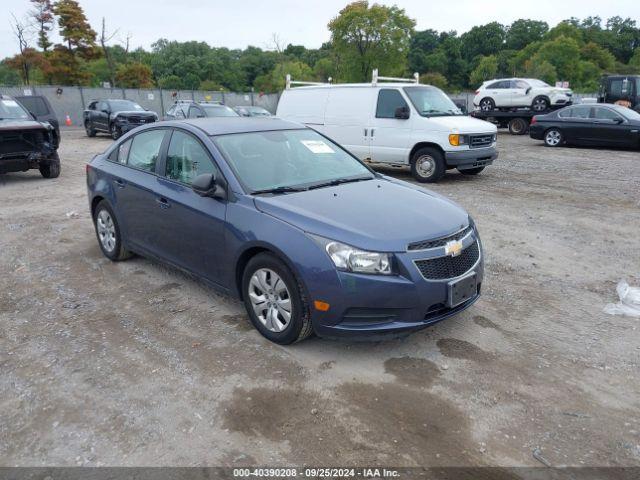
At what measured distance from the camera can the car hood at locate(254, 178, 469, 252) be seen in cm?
363

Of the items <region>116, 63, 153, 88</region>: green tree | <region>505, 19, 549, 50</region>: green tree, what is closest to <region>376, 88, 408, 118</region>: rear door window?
<region>116, 63, 153, 88</region>: green tree

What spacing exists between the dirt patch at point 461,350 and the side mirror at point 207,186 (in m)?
2.13

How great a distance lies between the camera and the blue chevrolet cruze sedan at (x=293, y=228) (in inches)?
141

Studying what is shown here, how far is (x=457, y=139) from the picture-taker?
410 inches

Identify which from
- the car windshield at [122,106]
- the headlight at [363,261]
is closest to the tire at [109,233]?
the headlight at [363,261]

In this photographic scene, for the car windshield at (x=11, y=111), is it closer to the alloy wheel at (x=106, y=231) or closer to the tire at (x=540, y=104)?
the alloy wheel at (x=106, y=231)

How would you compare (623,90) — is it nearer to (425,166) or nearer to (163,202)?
(425,166)

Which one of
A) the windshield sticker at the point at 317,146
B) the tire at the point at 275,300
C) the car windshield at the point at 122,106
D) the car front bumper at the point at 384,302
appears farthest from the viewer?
the car windshield at the point at 122,106

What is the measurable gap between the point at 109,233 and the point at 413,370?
395 centimetres

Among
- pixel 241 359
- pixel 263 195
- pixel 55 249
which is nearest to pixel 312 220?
pixel 263 195

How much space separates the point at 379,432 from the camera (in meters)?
3.07

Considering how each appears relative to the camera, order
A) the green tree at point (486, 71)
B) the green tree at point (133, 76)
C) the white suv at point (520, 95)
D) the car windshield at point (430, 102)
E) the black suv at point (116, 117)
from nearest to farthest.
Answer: the car windshield at point (430, 102), the black suv at point (116, 117), the white suv at point (520, 95), the green tree at point (133, 76), the green tree at point (486, 71)

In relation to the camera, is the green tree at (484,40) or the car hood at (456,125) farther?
the green tree at (484,40)

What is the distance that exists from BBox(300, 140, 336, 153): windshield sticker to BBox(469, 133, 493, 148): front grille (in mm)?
6280
